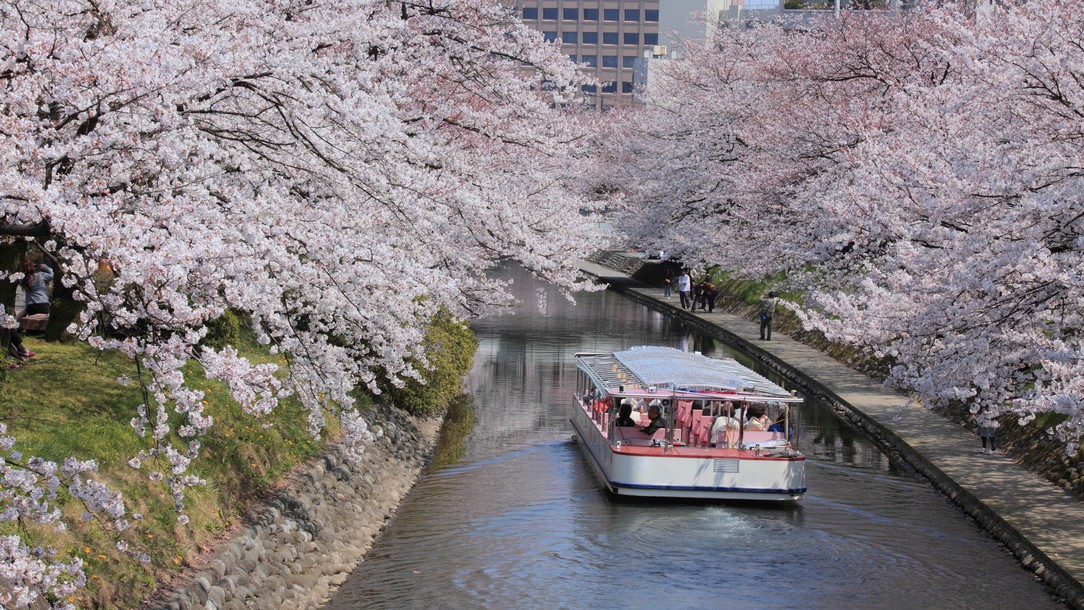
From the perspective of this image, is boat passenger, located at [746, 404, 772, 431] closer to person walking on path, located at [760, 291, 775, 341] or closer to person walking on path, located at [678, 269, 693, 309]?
person walking on path, located at [760, 291, 775, 341]

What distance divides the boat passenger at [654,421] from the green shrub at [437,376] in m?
4.45

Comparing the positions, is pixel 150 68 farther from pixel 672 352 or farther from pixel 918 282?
pixel 672 352

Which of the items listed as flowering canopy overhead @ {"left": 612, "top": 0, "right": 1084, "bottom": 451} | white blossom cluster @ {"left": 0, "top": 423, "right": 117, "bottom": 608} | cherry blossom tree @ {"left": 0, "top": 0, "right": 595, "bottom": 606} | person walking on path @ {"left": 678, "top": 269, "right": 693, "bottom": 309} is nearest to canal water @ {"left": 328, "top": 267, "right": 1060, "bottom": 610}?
flowering canopy overhead @ {"left": 612, "top": 0, "right": 1084, "bottom": 451}

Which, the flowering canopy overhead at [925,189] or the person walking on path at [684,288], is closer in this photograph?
the flowering canopy overhead at [925,189]

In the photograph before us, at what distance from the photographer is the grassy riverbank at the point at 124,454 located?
11594mm

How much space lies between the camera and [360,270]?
12727 mm

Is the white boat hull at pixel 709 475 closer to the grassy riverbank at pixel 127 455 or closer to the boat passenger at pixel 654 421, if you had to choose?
the boat passenger at pixel 654 421

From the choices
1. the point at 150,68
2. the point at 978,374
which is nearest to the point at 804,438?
the point at 978,374

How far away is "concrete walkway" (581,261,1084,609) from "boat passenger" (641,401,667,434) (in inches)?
204

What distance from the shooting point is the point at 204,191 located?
1095 cm

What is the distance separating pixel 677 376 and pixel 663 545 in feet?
14.2

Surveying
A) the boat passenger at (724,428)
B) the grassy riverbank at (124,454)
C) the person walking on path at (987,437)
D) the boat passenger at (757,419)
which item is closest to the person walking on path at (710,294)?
the person walking on path at (987,437)

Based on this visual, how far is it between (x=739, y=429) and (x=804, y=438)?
6.19m

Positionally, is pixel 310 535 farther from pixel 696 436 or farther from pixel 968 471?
pixel 968 471
